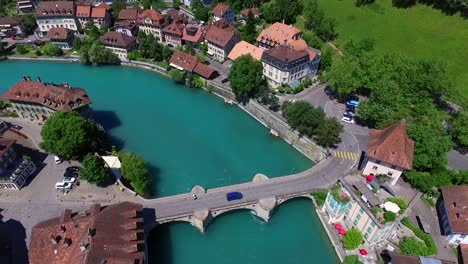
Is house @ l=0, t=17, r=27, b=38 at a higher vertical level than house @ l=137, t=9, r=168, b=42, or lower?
lower

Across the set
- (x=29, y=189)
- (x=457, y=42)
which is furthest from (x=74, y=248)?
(x=457, y=42)

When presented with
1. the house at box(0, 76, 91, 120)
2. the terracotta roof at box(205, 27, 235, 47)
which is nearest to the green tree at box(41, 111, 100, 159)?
the house at box(0, 76, 91, 120)

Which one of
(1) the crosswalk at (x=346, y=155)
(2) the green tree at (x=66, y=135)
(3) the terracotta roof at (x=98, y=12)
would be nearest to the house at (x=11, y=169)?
(2) the green tree at (x=66, y=135)

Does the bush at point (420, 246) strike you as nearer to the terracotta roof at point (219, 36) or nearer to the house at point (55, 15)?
the terracotta roof at point (219, 36)

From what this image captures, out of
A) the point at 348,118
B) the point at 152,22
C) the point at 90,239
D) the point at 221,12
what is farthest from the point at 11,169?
the point at 221,12

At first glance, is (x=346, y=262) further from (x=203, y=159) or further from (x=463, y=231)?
(x=203, y=159)

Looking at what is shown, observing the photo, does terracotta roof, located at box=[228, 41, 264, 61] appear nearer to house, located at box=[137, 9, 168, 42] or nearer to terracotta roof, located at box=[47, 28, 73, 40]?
house, located at box=[137, 9, 168, 42]

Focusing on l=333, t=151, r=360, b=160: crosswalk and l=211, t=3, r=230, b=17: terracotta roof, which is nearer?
l=333, t=151, r=360, b=160: crosswalk

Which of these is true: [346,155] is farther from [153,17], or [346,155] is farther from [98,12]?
[98,12]
